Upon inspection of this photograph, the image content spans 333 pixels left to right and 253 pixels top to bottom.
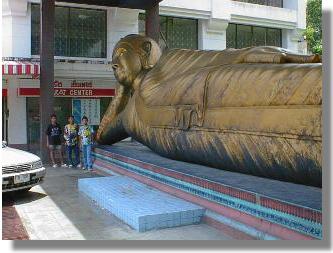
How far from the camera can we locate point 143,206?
5457 millimetres

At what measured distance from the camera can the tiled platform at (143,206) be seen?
5051 mm

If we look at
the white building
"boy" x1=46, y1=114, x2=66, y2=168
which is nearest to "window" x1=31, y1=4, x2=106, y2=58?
the white building

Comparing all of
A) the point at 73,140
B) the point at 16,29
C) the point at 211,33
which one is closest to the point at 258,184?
the point at 73,140

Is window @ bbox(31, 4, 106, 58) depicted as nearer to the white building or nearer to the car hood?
the white building

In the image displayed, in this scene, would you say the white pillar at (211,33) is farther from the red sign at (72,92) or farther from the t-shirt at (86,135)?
the t-shirt at (86,135)

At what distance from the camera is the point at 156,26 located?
13289mm

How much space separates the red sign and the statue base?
26.4 feet

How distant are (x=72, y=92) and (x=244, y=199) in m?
11.0

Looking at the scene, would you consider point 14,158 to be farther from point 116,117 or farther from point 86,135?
point 86,135

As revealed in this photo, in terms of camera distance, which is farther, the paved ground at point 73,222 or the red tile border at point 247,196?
the paved ground at point 73,222

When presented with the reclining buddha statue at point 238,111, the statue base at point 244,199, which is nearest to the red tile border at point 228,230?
the statue base at point 244,199

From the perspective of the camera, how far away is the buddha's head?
28.0 ft

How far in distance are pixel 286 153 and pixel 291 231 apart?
77 cm

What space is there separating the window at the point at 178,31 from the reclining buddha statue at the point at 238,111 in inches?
347
